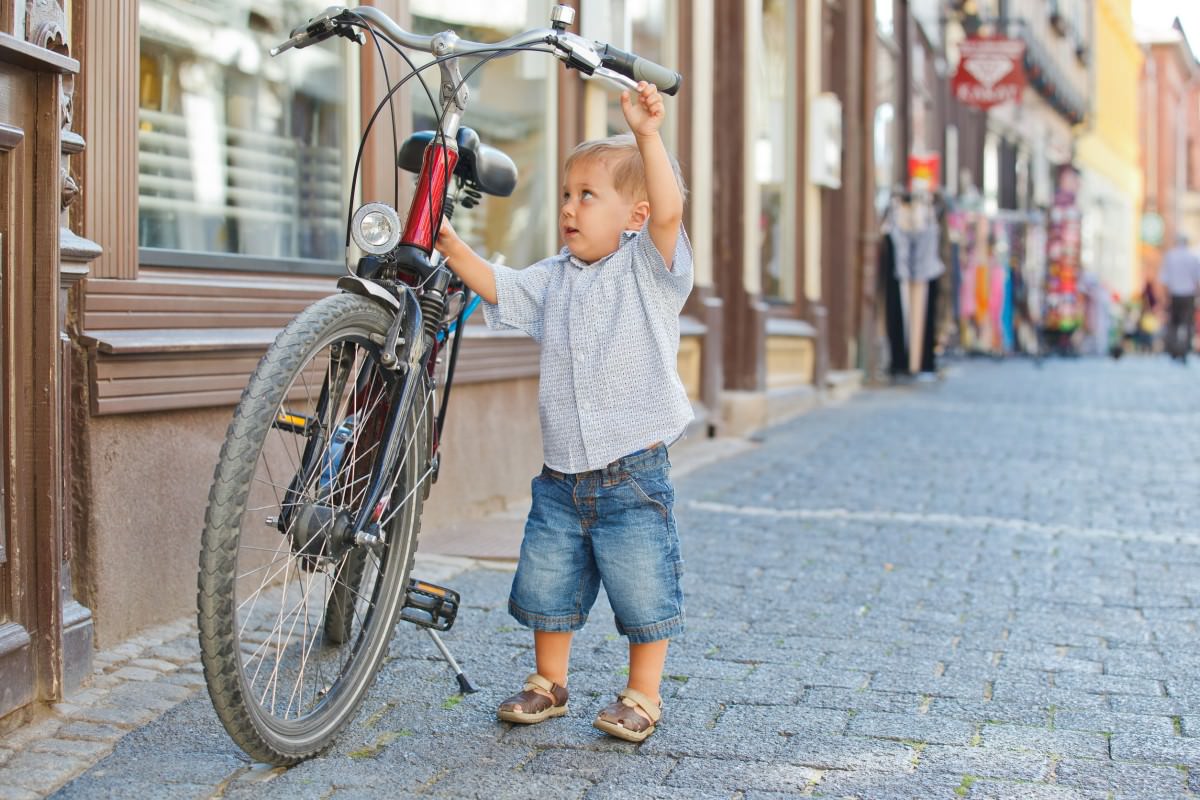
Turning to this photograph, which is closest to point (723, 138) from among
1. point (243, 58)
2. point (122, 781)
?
point (243, 58)

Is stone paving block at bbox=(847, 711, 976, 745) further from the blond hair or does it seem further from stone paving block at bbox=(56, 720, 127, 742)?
stone paving block at bbox=(56, 720, 127, 742)

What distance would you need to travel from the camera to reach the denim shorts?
3.26 meters

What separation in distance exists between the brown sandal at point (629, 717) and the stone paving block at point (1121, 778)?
2.68ft

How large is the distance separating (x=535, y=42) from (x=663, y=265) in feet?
1.76

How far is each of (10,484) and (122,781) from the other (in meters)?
0.64

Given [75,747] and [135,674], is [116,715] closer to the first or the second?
[75,747]

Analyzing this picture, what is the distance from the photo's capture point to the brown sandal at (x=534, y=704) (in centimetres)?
329

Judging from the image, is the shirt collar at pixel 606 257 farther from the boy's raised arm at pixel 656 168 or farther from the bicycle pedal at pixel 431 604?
the bicycle pedal at pixel 431 604

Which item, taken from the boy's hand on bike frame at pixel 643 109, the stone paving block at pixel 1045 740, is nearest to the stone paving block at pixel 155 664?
the boy's hand on bike frame at pixel 643 109

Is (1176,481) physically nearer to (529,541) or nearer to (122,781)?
(529,541)

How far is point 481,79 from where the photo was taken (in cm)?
680

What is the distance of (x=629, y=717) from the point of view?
3201 mm

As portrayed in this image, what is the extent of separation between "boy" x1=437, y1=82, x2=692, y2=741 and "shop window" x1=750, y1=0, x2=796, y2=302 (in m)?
8.01

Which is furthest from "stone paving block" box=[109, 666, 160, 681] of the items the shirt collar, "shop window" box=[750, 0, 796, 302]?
"shop window" box=[750, 0, 796, 302]
